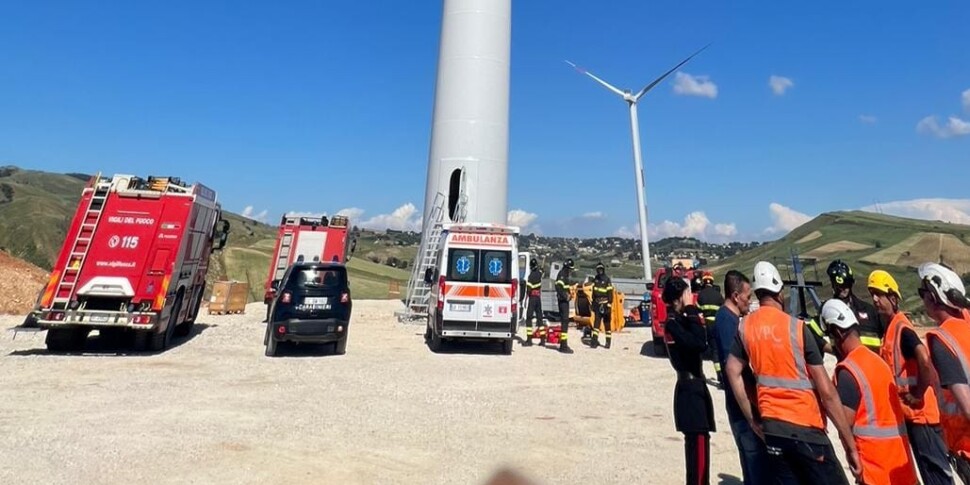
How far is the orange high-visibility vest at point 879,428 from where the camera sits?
3.64 meters

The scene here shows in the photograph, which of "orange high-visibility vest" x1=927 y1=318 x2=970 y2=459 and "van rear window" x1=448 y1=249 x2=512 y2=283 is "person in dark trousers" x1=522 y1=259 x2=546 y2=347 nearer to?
"van rear window" x1=448 y1=249 x2=512 y2=283

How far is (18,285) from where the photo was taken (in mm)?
23328

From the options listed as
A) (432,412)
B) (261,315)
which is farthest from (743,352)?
(261,315)

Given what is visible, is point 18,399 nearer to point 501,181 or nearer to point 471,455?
point 471,455

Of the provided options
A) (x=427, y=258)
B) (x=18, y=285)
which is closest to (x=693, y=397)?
(x=427, y=258)

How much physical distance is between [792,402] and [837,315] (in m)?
0.66

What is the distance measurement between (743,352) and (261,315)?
21122mm

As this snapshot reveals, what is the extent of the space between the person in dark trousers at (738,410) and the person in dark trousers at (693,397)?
173 mm

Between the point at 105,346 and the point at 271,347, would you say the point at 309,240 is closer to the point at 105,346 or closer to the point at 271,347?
the point at 105,346

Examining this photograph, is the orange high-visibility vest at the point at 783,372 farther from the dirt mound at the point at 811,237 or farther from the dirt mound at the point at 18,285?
the dirt mound at the point at 811,237

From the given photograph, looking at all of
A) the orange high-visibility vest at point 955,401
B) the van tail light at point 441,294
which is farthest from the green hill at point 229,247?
the orange high-visibility vest at point 955,401

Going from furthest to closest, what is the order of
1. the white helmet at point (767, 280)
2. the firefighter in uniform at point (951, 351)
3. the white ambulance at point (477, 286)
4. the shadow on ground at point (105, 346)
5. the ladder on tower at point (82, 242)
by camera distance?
1. the white ambulance at point (477, 286)
2. the shadow on ground at point (105, 346)
3. the ladder on tower at point (82, 242)
4. the white helmet at point (767, 280)
5. the firefighter in uniform at point (951, 351)

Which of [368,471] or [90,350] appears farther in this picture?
[90,350]

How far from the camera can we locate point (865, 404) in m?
3.70
